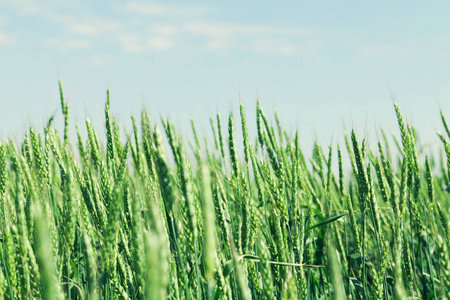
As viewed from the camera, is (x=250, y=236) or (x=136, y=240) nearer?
(x=136, y=240)

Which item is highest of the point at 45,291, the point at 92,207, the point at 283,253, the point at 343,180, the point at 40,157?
the point at 40,157

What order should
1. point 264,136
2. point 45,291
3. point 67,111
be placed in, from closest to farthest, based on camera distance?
point 45,291
point 264,136
point 67,111

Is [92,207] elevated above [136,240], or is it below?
above

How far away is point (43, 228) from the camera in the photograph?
761mm

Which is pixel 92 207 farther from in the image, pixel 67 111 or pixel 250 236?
pixel 67 111

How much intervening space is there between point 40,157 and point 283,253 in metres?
1.16

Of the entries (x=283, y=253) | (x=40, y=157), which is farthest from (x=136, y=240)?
(x=40, y=157)

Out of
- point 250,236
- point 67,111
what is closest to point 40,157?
point 67,111

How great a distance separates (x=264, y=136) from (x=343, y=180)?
18.5 inches

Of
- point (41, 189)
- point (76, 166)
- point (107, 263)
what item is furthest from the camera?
point (76, 166)

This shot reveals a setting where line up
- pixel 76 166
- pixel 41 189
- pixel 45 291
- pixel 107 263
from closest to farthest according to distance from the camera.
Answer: pixel 45 291, pixel 107 263, pixel 41 189, pixel 76 166

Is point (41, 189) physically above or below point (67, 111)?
below

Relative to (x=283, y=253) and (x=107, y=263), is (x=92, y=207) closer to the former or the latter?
(x=107, y=263)

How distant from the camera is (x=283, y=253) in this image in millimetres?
1305
